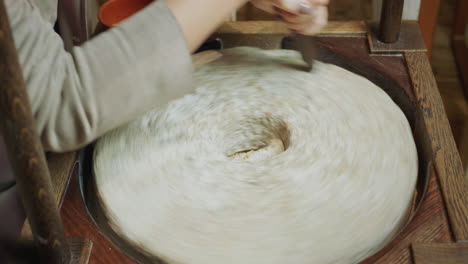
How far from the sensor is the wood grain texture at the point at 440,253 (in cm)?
77

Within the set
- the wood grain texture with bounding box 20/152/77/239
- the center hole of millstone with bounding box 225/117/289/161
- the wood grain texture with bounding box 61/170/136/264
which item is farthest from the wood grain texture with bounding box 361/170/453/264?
the wood grain texture with bounding box 20/152/77/239

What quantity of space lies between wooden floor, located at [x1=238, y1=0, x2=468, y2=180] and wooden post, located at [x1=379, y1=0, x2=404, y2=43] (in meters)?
0.95

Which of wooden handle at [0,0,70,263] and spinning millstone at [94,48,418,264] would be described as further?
spinning millstone at [94,48,418,264]

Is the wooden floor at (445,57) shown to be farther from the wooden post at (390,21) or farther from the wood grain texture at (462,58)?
the wooden post at (390,21)

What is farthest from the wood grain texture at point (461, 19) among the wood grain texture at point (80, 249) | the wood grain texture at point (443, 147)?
the wood grain texture at point (80, 249)

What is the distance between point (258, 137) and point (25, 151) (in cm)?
58

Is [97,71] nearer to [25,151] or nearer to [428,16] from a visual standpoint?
[25,151]

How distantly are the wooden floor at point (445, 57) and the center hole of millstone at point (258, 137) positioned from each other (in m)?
1.19

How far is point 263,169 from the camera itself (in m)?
0.91

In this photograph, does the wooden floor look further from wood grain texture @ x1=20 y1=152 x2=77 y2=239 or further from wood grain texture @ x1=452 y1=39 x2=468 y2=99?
wood grain texture @ x1=20 y1=152 x2=77 y2=239

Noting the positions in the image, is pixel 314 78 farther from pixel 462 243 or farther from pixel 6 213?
pixel 6 213

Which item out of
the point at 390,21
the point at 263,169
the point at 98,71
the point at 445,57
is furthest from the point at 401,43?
the point at 445,57

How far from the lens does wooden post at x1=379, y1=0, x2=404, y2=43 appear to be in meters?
1.20

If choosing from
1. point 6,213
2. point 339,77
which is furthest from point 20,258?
point 339,77
